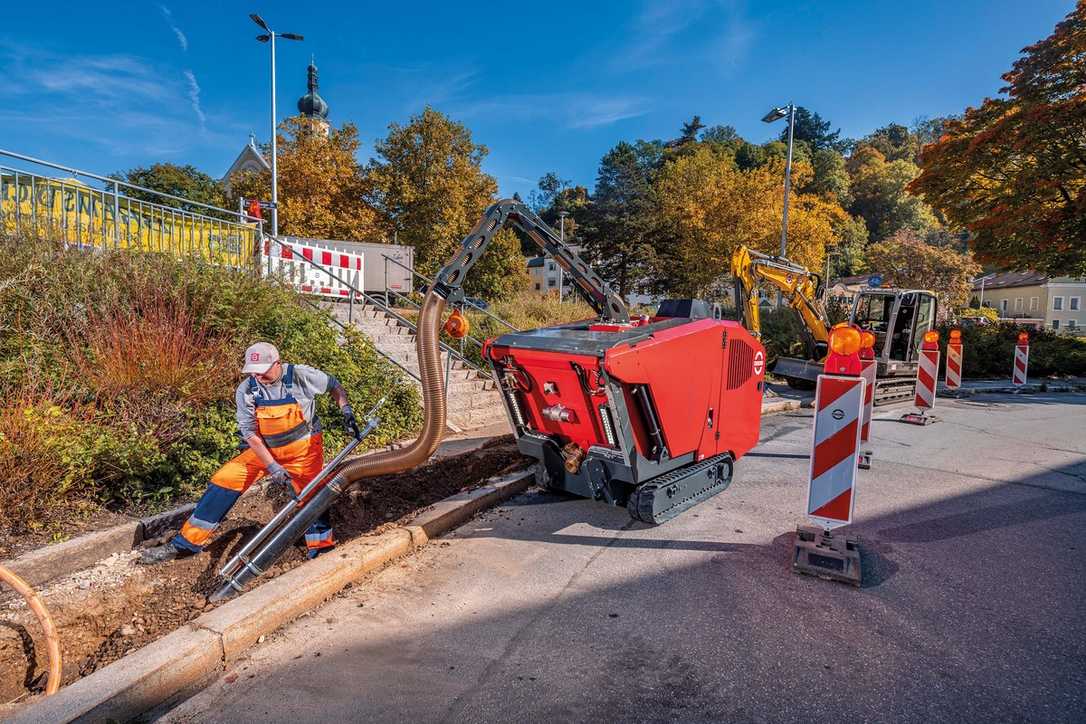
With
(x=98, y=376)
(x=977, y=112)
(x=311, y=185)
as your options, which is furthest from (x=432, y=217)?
(x=98, y=376)

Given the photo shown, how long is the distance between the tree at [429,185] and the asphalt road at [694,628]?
2160 centimetres

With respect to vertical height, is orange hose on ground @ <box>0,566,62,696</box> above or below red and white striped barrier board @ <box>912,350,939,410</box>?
below

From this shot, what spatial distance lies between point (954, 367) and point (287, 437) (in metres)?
13.4

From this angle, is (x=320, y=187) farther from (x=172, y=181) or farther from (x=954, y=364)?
(x=172, y=181)

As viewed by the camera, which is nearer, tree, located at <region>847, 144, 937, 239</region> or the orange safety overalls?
the orange safety overalls

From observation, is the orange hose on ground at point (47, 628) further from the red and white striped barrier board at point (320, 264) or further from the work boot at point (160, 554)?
the red and white striped barrier board at point (320, 264)

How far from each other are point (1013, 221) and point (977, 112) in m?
3.71

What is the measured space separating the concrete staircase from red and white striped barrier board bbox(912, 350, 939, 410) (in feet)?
22.4

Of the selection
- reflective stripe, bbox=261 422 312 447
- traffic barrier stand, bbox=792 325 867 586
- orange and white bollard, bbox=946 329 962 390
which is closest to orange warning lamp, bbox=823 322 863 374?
traffic barrier stand, bbox=792 325 867 586

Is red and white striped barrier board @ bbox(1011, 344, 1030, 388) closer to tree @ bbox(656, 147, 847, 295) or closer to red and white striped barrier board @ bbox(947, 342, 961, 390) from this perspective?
red and white striped barrier board @ bbox(947, 342, 961, 390)

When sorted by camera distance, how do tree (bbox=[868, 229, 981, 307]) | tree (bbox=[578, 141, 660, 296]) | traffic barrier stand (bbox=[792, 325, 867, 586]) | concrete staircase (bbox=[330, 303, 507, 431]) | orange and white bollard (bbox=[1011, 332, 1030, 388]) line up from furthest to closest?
1. tree (bbox=[868, 229, 981, 307])
2. tree (bbox=[578, 141, 660, 296])
3. orange and white bollard (bbox=[1011, 332, 1030, 388])
4. concrete staircase (bbox=[330, 303, 507, 431])
5. traffic barrier stand (bbox=[792, 325, 867, 586])

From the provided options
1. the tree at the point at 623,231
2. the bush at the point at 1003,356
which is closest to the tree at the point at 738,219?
the tree at the point at 623,231

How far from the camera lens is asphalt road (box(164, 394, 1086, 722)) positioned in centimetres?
229

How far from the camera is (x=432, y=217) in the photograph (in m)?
24.4
